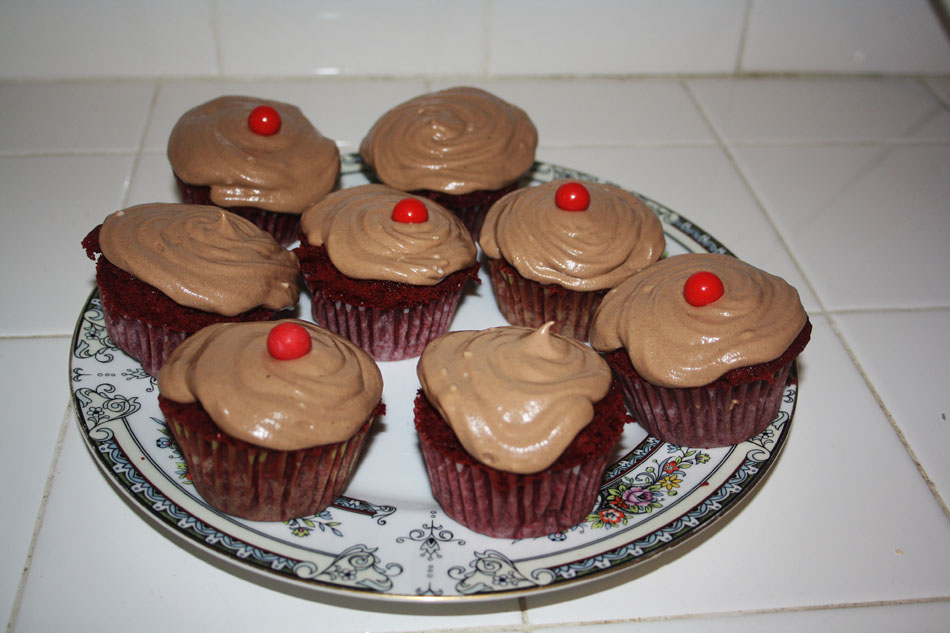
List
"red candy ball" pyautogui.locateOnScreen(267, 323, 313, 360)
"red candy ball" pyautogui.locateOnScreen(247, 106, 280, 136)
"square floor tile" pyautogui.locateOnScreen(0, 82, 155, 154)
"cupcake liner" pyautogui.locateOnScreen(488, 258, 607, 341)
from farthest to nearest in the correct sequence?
"square floor tile" pyautogui.locateOnScreen(0, 82, 155, 154), "red candy ball" pyautogui.locateOnScreen(247, 106, 280, 136), "cupcake liner" pyautogui.locateOnScreen(488, 258, 607, 341), "red candy ball" pyautogui.locateOnScreen(267, 323, 313, 360)

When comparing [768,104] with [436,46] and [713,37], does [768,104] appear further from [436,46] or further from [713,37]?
[436,46]

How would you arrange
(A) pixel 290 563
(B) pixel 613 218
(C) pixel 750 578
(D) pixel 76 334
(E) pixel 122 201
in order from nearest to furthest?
(A) pixel 290 563, (C) pixel 750 578, (D) pixel 76 334, (B) pixel 613 218, (E) pixel 122 201

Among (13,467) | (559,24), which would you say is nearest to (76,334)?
(13,467)

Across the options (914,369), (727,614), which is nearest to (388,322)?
(727,614)

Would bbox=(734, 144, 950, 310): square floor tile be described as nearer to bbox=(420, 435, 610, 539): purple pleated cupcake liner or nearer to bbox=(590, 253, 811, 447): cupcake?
bbox=(590, 253, 811, 447): cupcake

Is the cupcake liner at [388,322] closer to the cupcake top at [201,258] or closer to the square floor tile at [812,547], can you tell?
the cupcake top at [201,258]

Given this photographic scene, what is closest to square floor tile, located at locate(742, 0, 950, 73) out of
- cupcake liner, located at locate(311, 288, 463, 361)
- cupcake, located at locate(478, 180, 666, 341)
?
cupcake, located at locate(478, 180, 666, 341)

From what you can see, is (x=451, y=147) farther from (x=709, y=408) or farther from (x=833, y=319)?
(x=833, y=319)
